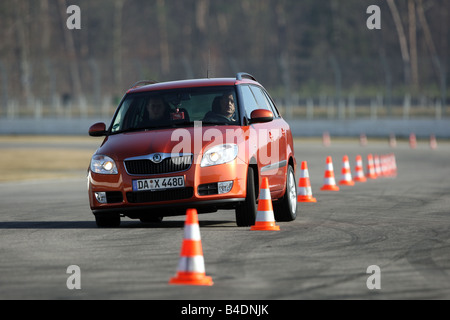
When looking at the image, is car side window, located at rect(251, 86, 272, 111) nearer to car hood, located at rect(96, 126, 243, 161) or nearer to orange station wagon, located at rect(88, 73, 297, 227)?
orange station wagon, located at rect(88, 73, 297, 227)

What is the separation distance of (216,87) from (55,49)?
8075 centimetres

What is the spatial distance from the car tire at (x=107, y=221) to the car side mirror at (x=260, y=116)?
201cm

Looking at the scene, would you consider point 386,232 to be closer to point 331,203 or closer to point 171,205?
point 171,205

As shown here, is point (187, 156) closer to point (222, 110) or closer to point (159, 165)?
point (159, 165)

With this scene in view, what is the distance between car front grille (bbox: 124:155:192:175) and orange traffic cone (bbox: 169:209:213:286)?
3.28 m

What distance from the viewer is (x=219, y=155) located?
1121 cm

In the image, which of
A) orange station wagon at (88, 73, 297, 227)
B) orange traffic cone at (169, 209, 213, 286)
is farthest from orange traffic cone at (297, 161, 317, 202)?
orange traffic cone at (169, 209, 213, 286)

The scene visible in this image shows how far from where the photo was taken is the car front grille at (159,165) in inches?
438

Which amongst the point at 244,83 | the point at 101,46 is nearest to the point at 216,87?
the point at 244,83

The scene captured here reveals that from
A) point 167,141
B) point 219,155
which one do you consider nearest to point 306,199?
point 219,155

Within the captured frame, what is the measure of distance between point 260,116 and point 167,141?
1207 mm

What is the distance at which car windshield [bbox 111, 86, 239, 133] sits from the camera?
39.5ft

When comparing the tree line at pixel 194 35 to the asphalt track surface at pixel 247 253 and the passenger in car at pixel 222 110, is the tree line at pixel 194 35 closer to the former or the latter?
the asphalt track surface at pixel 247 253

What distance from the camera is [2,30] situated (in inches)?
3233
